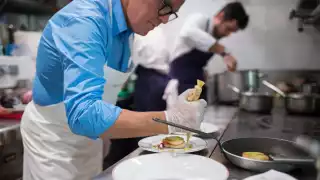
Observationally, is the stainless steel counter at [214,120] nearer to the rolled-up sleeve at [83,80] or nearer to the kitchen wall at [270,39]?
the rolled-up sleeve at [83,80]

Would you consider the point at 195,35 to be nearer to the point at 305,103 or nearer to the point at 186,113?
the point at 305,103

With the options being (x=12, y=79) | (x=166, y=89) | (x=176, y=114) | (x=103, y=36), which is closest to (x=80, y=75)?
(x=103, y=36)

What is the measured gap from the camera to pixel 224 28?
248cm

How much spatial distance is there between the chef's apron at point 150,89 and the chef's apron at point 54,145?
1.43 m

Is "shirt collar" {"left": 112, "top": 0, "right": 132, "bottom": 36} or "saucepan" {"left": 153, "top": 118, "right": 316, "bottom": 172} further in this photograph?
"shirt collar" {"left": 112, "top": 0, "right": 132, "bottom": 36}

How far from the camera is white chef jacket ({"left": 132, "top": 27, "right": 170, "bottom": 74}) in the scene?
8.44 feet

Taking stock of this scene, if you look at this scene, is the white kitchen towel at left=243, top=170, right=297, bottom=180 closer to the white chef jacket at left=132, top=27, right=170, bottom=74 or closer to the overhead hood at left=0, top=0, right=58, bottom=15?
the white chef jacket at left=132, top=27, right=170, bottom=74

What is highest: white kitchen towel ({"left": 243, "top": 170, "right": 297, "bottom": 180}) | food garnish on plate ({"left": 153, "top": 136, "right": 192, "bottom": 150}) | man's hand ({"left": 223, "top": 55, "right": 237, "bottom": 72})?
man's hand ({"left": 223, "top": 55, "right": 237, "bottom": 72})

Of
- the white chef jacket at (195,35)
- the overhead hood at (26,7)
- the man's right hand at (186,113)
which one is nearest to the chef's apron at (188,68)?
the white chef jacket at (195,35)

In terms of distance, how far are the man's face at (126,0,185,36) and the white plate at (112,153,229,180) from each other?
45 cm

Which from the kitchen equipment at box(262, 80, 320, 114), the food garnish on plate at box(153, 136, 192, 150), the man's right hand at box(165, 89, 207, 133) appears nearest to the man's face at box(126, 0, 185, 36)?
the man's right hand at box(165, 89, 207, 133)

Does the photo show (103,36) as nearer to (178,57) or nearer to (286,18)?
(178,57)

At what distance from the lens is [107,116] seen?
0.81 meters

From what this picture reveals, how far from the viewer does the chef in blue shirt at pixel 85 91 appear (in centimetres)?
80
